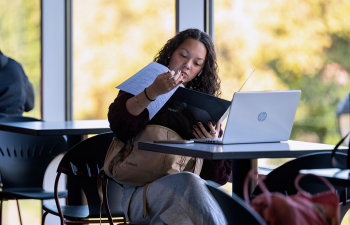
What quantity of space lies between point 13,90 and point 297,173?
3147 mm

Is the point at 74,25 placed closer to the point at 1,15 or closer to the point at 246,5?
the point at 1,15

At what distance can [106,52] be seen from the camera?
158 inches

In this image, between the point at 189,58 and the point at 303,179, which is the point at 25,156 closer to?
the point at 189,58

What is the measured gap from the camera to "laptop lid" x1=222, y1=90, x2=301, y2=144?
56.1 inches

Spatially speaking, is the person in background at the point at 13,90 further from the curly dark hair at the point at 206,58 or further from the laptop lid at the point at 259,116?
the laptop lid at the point at 259,116

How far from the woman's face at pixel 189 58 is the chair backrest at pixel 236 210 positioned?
1.06 m

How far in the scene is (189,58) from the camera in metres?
1.91

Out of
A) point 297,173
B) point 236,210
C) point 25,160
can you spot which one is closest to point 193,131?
point 297,173

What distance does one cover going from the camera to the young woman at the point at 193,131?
1368mm

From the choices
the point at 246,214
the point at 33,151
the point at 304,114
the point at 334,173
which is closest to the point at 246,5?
the point at 304,114

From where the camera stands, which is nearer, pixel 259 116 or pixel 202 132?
pixel 259 116

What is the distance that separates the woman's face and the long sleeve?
13.3 inches

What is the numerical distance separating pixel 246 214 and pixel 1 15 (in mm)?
4299

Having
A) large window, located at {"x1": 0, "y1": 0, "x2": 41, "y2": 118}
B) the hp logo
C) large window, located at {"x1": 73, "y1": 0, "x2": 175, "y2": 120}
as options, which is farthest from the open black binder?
large window, located at {"x1": 0, "y1": 0, "x2": 41, "y2": 118}
